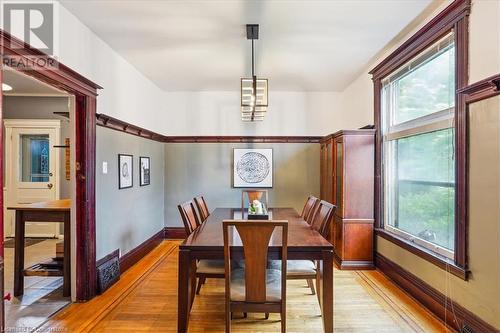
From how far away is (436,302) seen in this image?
2.64m

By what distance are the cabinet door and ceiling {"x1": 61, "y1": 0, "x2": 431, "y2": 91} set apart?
3.72 feet

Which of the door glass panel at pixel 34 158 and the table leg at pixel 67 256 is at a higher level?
the door glass panel at pixel 34 158

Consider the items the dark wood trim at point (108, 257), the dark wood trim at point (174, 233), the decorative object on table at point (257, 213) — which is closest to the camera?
the dark wood trim at point (108, 257)

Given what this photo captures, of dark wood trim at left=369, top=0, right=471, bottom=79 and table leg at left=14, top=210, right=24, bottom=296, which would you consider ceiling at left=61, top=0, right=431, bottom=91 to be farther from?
table leg at left=14, top=210, right=24, bottom=296

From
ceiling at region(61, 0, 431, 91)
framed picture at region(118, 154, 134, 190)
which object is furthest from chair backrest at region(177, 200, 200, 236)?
ceiling at region(61, 0, 431, 91)

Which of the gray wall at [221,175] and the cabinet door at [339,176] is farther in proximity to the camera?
the gray wall at [221,175]

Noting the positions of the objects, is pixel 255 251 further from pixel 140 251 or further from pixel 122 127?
pixel 140 251

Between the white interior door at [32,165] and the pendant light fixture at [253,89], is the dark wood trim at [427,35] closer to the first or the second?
the pendant light fixture at [253,89]

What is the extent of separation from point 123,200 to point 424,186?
351cm

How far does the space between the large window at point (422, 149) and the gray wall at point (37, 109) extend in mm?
5376

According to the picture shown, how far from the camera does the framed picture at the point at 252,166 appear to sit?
18.3 ft

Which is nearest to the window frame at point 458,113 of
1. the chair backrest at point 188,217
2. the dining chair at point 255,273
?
the dining chair at point 255,273

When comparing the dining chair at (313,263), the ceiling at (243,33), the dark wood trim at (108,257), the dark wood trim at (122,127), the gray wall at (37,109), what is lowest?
the dark wood trim at (108,257)

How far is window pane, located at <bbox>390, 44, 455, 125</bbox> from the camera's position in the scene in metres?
2.64
